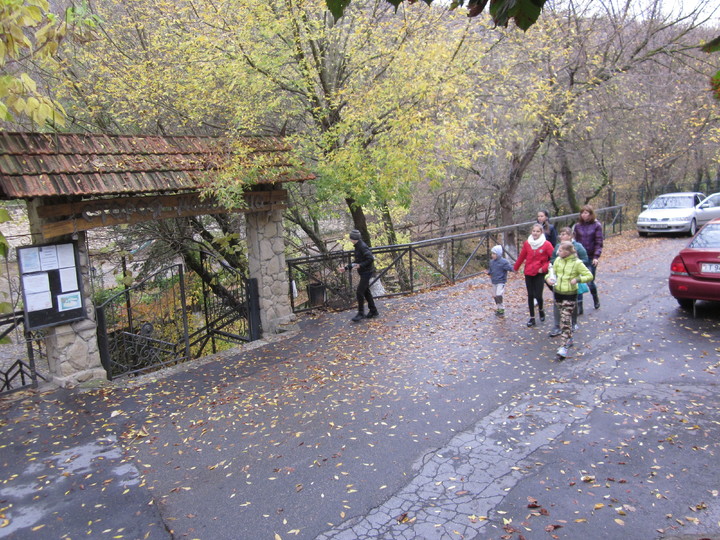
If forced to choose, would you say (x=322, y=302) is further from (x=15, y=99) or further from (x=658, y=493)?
(x=658, y=493)

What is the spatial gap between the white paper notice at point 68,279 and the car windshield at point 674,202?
64.8 ft

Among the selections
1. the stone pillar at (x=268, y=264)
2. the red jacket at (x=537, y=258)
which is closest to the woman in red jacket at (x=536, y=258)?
the red jacket at (x=537, y=258)

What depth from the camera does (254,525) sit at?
12.5ft

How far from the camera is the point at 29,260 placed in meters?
6.43

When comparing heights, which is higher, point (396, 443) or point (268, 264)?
point (268, 264)

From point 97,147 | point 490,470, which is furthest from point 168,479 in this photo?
point 97,147

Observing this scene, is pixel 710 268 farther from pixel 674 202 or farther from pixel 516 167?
pixel 674 202

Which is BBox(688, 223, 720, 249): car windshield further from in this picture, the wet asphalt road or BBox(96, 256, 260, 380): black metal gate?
BBox(96, 256, 260, 380): black metal gate

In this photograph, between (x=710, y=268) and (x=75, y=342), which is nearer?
(x=75, y=342)

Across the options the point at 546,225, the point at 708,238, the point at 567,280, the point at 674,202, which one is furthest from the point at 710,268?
the point at 674,202

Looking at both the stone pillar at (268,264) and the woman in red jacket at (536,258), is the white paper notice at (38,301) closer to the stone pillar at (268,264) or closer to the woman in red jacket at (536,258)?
the stone pillar at (268,264)

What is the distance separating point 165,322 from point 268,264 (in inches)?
186

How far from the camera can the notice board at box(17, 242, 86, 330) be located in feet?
21.0

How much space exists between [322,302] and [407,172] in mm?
3471
